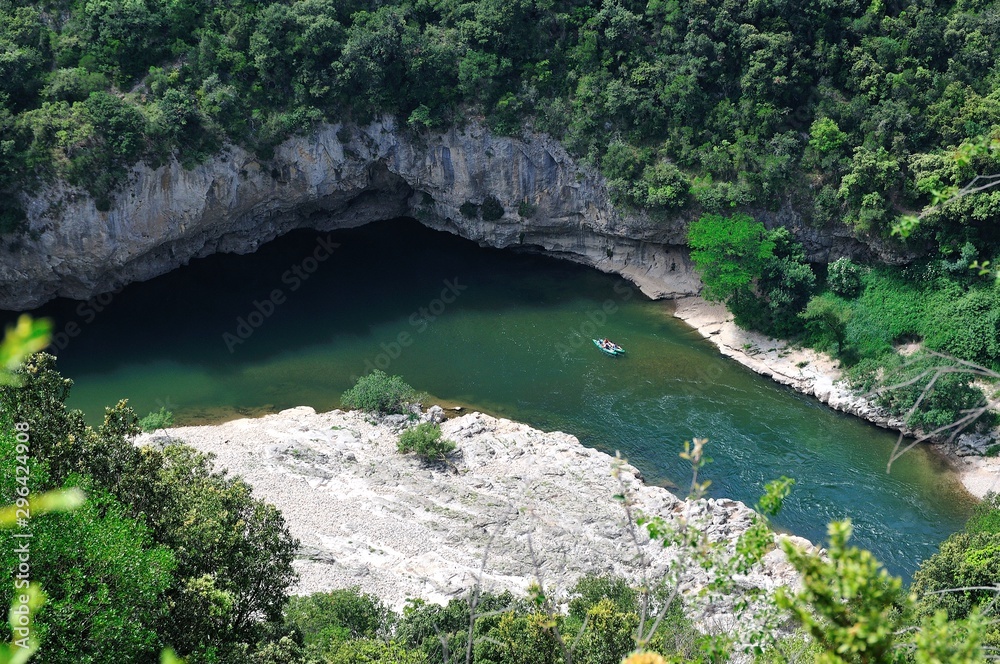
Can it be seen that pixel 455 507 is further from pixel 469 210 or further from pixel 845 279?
pixel 845 279

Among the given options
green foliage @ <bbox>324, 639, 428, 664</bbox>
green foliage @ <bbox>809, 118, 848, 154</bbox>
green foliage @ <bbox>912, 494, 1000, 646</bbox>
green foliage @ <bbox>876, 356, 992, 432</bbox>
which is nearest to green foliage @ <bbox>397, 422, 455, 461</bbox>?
green foliage @ <bbox>324, 639, 428, 664</bbox>

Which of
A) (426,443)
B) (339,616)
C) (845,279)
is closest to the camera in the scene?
(339,616)

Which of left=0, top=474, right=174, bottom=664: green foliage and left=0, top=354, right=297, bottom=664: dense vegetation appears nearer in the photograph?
left=0, top=474, right=174, bottom=664: green foliage

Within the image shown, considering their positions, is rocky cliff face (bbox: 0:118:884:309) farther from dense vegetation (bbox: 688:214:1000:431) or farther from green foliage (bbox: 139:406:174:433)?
green foliage (bbox: 139:406:174:433)

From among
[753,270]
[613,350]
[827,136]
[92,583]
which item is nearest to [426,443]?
[613,350]

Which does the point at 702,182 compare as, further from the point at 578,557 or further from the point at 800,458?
the point at 578,557

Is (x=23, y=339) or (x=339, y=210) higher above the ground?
(x=23, y=339)

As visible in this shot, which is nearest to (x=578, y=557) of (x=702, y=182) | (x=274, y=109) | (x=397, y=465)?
(x=397, y=465)
